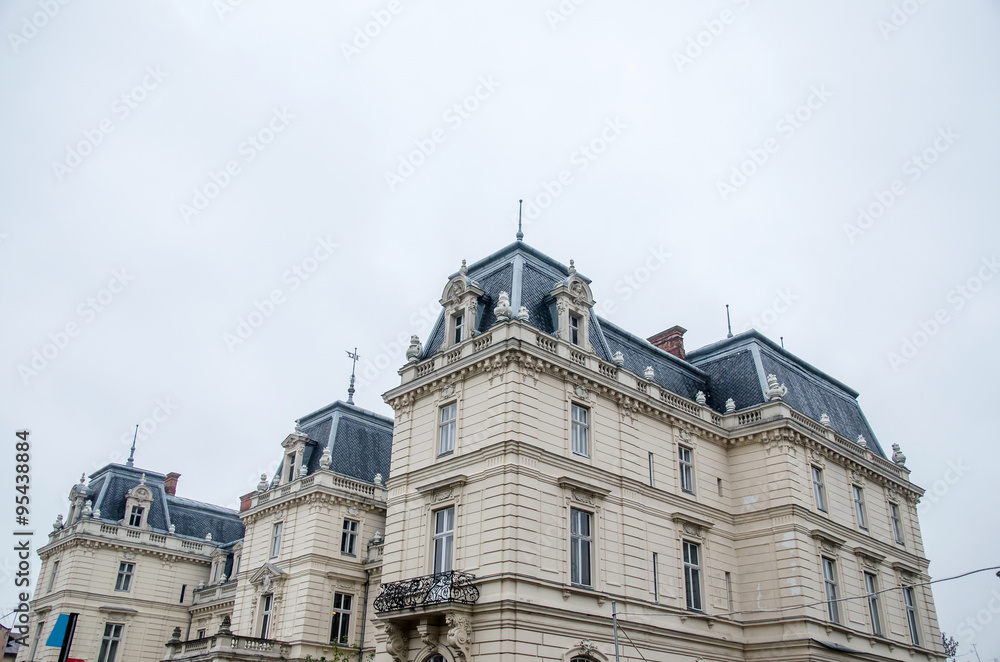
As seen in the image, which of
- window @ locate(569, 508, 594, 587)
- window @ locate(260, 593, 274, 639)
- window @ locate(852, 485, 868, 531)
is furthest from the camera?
window @ locate(260, 593, 274, 639)

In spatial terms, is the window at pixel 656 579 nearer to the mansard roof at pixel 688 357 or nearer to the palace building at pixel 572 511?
the palace building at pixel 572 511

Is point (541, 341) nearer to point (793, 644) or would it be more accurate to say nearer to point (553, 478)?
point (553, 478)

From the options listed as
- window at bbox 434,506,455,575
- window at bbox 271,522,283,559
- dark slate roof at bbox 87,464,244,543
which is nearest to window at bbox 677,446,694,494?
window at bbox 434,506,455,575

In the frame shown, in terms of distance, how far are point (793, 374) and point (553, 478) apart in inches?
716

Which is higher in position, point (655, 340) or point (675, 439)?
point (655, 340)

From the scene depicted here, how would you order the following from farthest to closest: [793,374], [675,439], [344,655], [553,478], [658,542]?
[793,374]
[344,655]
[675,439]
[658,542]
[553,478]

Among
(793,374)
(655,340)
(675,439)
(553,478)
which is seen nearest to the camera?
(553,478)

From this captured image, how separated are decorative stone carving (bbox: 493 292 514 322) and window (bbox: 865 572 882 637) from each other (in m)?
20.2

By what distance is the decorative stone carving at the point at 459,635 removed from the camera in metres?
25.1

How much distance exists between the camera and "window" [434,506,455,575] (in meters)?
28.0

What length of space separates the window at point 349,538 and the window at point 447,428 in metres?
13.0

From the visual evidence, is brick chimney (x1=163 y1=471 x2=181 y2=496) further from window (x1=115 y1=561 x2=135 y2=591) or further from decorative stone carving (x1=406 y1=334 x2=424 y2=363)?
decorative stone carving (x1=406 y1=334 x2=424 y2=363)

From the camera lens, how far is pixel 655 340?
4362 centimetres

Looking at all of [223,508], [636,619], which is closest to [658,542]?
[636,619]
